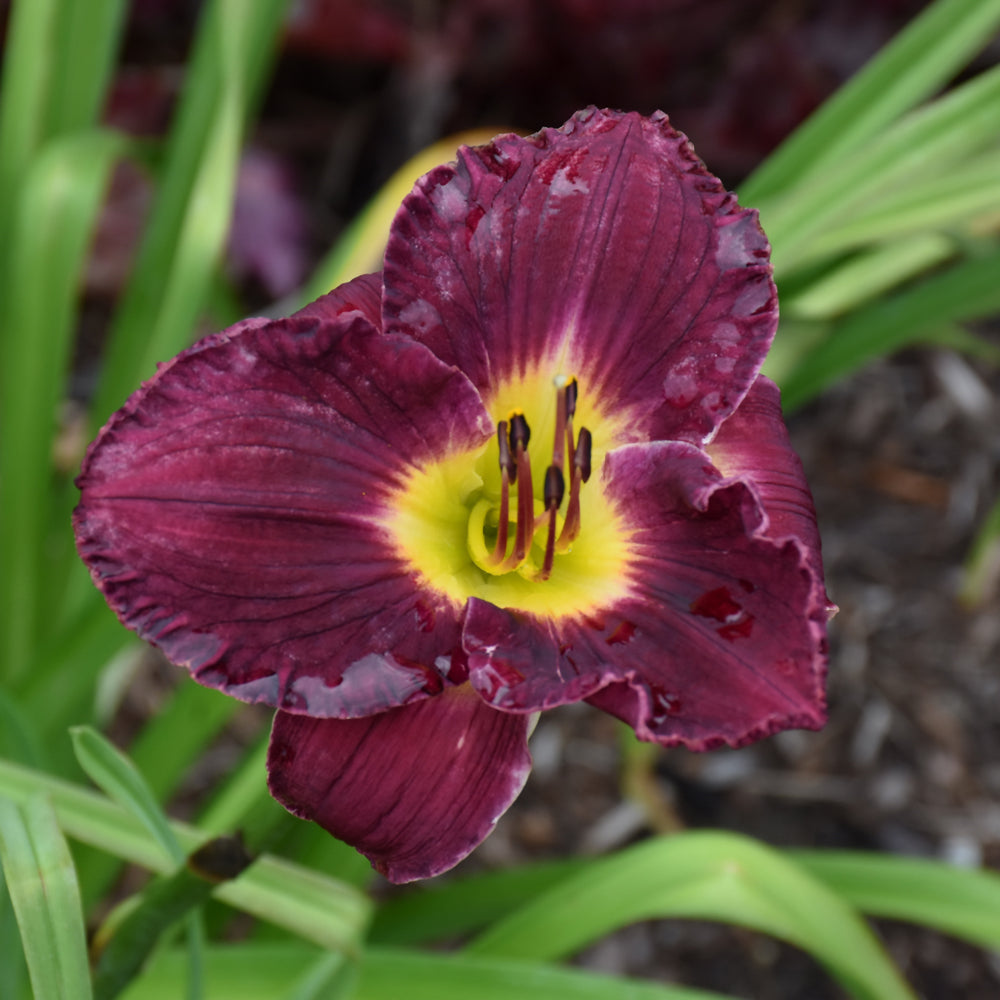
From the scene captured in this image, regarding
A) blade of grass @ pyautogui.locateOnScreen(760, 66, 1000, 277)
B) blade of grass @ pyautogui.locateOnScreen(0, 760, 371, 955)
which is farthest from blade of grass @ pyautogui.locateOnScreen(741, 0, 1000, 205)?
blade of grass @ pyautogui.locateOnScreen(0, 760, 371, 955)

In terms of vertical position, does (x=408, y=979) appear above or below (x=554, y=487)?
below

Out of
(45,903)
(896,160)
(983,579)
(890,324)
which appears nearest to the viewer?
(45,903)

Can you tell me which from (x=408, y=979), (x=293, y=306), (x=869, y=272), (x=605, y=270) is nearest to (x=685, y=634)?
(x=605, y=270)

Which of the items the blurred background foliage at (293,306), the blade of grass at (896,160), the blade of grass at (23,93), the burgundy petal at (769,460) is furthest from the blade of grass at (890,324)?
the blade of grass at (23,93)

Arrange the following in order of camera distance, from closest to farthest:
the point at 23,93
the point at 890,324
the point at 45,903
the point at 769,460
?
1. the point at 45,903
2. the point at 769,460
3. the point at 890,324
4. the point at 23,93

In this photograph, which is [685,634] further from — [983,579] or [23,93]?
[983,579]

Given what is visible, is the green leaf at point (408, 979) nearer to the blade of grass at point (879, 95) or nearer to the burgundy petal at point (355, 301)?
the burgundy petal at point (355, 301)

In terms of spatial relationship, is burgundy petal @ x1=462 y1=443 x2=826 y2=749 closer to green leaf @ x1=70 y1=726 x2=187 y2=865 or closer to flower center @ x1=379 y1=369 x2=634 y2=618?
flower center @ x1=379 y1=369 x2=634 y2=618
